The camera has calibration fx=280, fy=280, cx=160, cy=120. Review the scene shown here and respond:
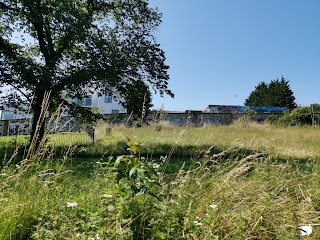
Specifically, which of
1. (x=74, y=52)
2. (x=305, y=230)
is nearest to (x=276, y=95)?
(x=74, y=52)

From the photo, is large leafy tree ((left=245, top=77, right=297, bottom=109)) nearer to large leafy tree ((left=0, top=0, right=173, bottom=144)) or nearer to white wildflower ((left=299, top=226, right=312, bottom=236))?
large leafy tree ((left=0, top=0, right=173, bottom=144))

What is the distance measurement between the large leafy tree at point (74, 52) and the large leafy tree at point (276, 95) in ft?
151

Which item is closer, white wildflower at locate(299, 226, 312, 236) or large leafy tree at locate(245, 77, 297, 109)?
white wildflower at locate(299, 226, 312, 236)

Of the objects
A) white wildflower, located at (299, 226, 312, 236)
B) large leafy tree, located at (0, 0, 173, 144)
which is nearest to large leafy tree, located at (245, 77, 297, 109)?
large leafy tree, located at (0, 0, 173, 144)

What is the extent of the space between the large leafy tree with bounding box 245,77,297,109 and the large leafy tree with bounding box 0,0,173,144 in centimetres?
4598

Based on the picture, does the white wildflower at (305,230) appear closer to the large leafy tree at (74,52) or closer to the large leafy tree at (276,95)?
the large leafy tree at (74,52)

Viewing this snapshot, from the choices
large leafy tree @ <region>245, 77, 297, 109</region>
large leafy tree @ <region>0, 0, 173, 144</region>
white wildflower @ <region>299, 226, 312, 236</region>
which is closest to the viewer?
white wildflower @ <region>299, 226, 312, 236</region>

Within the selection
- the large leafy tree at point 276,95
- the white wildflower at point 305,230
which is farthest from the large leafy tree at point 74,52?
the large leafy tree at point 276,95

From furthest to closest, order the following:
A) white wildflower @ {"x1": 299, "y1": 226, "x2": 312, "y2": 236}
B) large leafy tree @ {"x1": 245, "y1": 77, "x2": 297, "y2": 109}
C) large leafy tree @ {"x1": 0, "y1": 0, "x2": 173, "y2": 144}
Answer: large leafy tree @ {"x1": 245, "y1": 77, "x2": 297, "y2": 109}
large leafy tree @ {"x1": 0, "y1": 0, "x2": 173, "y2": 144}
white wildflower @ {"x1": 299, "y1": 226, "x2": 312, "y2": 236}

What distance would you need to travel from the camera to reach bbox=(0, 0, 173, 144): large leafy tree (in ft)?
30.1

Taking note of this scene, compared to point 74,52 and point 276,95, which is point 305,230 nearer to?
point 74,52

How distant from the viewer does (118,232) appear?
5.56 feet

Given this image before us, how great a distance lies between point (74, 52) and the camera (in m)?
11.0

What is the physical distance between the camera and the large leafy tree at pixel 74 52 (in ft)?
30.1
